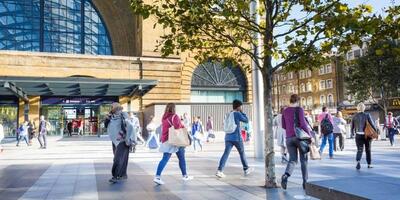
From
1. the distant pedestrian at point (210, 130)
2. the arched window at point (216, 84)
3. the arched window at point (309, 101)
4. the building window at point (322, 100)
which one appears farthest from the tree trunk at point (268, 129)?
the arched window at point (309, 101)

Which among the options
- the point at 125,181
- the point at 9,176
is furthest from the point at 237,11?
the point at 9,176

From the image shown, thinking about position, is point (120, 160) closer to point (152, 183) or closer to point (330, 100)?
point (152, 183)

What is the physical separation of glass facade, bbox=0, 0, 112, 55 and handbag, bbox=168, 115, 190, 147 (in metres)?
34.0

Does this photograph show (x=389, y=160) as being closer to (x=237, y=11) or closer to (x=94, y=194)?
(x=237, y=11)

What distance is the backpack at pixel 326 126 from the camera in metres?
14.5

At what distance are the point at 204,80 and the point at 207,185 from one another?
30908mm

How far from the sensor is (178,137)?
9.20 meters

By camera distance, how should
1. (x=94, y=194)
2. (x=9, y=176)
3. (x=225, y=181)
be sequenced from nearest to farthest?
(x=94, y=194) → (x=225, y=181) → (x=9, y=176)

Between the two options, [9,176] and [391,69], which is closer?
[9,176]

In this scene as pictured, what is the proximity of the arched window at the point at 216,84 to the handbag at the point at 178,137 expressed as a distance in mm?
29397

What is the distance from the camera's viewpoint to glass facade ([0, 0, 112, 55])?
39969mm

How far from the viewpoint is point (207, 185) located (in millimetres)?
8742

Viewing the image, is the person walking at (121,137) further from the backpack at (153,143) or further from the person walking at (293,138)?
the backpack at (153,143)

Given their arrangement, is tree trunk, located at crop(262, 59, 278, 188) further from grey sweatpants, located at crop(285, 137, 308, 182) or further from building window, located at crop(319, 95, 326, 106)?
building window, located at crop(319, 95, 326, 106)
